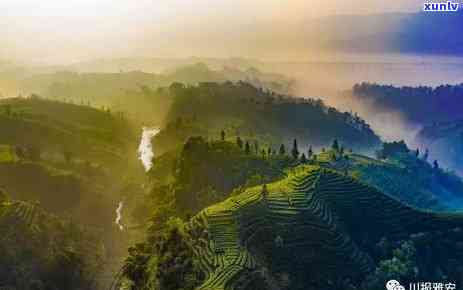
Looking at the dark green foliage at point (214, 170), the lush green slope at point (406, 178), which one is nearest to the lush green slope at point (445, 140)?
the lush green slope at point (406, 178)

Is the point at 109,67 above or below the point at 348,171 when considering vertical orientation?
above

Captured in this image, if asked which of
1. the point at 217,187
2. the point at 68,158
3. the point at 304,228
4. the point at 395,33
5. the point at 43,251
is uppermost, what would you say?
the point at 395,33

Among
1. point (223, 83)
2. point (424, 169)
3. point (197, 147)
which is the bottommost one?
point (424, 169)

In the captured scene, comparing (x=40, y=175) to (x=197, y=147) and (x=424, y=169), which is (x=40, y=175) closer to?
(x=197, y=147)

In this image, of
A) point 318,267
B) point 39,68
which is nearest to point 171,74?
point 39,68

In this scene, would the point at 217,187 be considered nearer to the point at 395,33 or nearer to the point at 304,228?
the point at 304,228

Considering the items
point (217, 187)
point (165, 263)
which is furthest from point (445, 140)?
point (165, 263)

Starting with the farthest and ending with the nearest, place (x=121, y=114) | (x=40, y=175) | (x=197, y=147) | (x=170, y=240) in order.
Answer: (x=121, y=114), (x=40, y=175), (x=197, y=147), (x=170, y=240)
